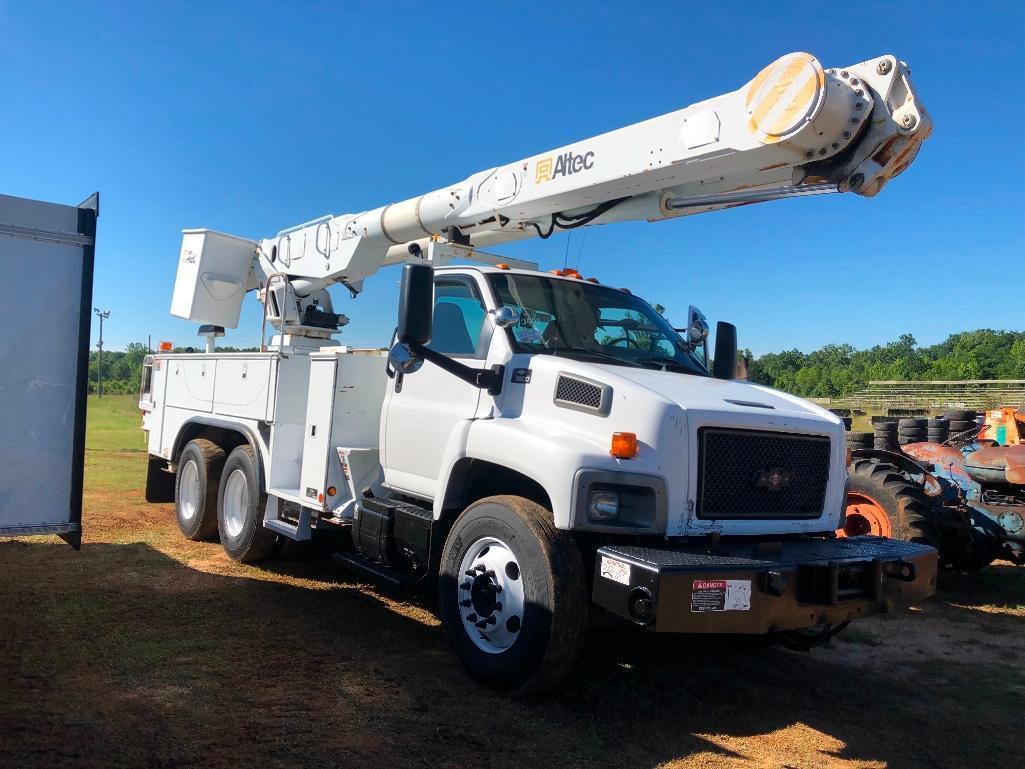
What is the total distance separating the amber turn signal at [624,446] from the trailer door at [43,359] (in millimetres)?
3040

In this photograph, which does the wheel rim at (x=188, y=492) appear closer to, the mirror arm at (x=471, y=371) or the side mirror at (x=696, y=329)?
the mirror arm at (x=471, y=371)

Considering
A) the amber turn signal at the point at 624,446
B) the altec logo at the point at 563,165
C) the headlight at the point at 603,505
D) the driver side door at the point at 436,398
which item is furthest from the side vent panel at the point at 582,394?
the altec logo at the point at 563,165

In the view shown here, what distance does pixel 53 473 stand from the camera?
15.1 feet

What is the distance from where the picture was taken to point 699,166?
5.14 m

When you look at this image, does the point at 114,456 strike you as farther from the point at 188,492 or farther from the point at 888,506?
the point at 888,506

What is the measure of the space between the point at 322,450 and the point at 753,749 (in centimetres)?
365

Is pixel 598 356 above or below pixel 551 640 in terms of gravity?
above

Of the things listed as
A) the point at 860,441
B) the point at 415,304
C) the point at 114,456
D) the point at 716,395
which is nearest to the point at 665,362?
the point at 716,395

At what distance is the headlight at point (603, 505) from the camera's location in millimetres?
4137

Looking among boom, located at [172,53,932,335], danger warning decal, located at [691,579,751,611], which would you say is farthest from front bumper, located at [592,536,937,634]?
boom, located at [172,53,932,335]

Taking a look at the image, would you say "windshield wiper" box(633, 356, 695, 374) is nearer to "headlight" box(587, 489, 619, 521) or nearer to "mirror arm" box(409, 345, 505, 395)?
"mirror arm" box(409, 345, 505, 395)

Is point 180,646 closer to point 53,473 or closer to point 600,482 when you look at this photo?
point 53,473

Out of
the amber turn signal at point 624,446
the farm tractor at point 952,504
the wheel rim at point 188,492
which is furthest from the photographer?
the wheel rim at point 188,492

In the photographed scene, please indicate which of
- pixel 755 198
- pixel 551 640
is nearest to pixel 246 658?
pixel 551 640
